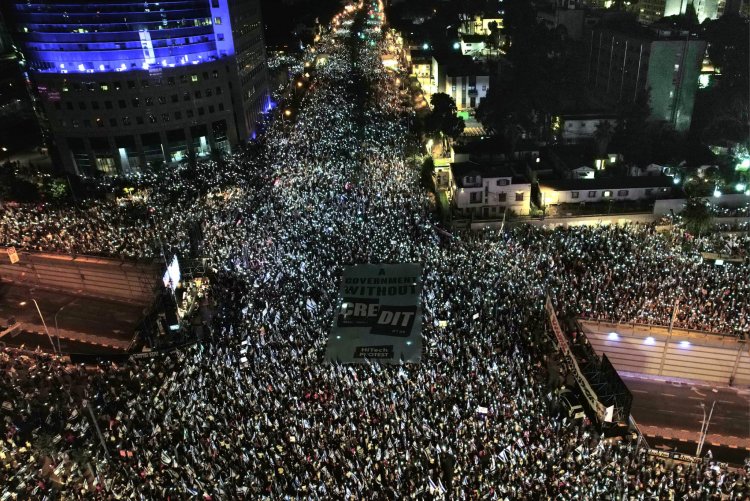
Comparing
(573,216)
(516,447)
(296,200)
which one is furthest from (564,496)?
(296,200)

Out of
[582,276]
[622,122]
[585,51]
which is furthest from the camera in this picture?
[585,51]

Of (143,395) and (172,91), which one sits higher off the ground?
(172,91)

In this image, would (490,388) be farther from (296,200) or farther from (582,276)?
(296,200)

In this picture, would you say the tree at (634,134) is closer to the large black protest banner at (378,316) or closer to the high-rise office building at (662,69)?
the high-rise office building at (662,69)

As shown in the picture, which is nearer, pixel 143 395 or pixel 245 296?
pixel 143 395

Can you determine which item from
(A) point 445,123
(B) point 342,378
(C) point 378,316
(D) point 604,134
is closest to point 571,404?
(B) point 342,378

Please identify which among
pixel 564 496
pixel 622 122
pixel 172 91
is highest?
pixel 172 91

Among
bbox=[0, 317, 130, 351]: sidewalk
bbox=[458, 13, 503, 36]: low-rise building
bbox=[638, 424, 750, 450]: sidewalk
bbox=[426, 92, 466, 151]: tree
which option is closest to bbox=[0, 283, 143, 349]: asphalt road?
bbox=[0, 317, 130, 351]: sidewalk
